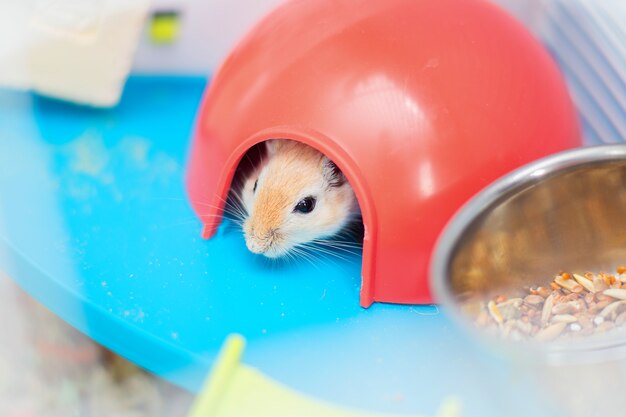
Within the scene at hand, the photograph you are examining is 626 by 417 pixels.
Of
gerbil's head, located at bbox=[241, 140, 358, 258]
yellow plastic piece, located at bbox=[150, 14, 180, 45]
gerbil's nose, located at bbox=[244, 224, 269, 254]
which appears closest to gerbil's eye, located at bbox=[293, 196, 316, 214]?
gerbil's head, located at bbox=[241, 140, 358, 258]

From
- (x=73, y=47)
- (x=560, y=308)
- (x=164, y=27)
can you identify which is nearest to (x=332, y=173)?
(x=560, y=308)

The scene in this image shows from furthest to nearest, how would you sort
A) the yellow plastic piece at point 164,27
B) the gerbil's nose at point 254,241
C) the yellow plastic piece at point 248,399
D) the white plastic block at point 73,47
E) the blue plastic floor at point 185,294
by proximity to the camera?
the yellow plastic piece at point 164,27
the white plastic block at point 73,47
the gerbil's nose at point 254,241
the blue plastic floor at point 185,294
the yellow plastic piece at point 248,399

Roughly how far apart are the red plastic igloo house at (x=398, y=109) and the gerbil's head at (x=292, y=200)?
4.1 inches

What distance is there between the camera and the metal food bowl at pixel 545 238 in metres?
1.87

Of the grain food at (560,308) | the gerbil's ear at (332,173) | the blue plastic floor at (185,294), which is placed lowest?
the blue plastic floor at (185,294)

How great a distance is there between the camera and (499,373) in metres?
1.94

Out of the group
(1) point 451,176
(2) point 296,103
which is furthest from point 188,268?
(1) point 451,176

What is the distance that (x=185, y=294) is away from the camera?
221 cm

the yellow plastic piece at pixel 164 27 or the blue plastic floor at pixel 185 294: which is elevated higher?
the yellow plastic piece at pixel 164 27

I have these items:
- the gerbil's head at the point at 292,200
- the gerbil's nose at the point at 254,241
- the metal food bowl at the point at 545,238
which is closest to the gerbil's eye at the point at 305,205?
the gerbil's head at the point at 292,200

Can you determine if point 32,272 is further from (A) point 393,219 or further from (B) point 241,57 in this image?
(A) point 393,219

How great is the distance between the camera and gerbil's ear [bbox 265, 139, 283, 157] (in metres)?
2.28

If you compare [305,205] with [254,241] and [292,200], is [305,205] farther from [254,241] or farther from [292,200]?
[254,241]

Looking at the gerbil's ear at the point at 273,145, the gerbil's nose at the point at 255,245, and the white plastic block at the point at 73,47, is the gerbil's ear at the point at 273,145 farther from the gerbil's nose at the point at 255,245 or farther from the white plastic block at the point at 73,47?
the white plastic block at the point at 73,47
